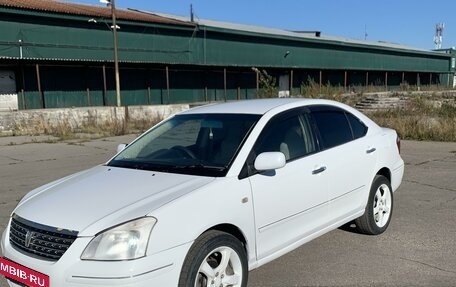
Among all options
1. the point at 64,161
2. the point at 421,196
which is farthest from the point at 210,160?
the point at 64,161

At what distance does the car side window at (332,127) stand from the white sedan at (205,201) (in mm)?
16

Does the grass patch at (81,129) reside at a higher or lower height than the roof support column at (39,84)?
lower

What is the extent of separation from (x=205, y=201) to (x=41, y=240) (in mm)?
1135

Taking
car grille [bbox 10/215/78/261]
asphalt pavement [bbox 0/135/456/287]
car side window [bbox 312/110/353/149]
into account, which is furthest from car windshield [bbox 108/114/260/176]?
asphalt pavement [bbox 0/135/456/287]

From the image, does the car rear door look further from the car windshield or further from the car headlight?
the car headlight

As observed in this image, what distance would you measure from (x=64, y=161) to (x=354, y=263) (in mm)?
9478

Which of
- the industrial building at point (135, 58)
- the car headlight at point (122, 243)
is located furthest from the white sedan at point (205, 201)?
the industrial building at point (135, 58)

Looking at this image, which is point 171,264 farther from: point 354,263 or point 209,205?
point 354,263

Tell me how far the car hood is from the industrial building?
24.0 meters

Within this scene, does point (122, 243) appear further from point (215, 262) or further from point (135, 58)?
point (135, 58)

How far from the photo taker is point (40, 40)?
30594mm

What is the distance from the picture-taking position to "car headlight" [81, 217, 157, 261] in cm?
308

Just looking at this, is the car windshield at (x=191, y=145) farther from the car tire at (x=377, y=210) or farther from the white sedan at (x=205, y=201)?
the car tire at (x=377, y=210)

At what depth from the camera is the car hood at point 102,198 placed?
10.6 feet
